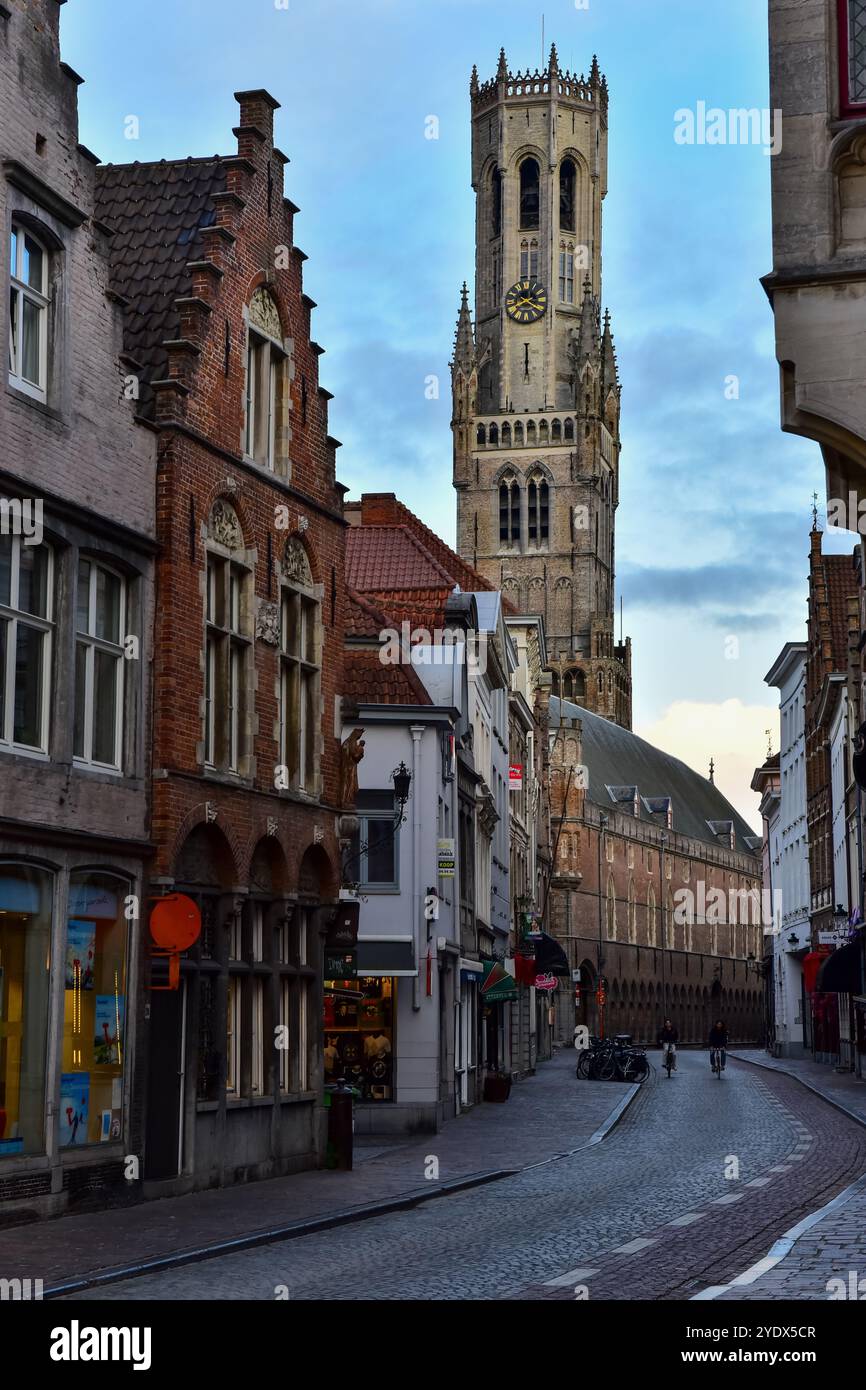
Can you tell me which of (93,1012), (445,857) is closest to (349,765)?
(93,1012)

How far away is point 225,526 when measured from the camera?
72.1ft

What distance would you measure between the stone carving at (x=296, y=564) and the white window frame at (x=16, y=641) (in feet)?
19.5

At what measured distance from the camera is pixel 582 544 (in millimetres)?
136250

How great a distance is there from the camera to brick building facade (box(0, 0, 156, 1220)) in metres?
17.3

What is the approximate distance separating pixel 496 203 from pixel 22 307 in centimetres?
13099

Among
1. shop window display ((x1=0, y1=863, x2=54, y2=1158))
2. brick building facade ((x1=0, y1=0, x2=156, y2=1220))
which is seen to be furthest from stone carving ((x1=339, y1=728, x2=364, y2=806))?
shop window display ((x1=0, y1=863, x2=54, y2=1158))

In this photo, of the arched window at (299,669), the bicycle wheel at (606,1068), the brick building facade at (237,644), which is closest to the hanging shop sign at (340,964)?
the brick building facade at (237,644)

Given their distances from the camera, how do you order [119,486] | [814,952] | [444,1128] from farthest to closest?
[814,952] → [444,1128] → [119,486]

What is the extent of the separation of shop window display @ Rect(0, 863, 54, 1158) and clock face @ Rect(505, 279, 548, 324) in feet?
417

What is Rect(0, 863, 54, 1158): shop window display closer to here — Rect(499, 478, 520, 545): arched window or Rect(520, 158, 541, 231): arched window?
Rect(499, 478, 520, 545): arched window

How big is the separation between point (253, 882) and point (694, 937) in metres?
116

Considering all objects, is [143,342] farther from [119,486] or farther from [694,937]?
[694,937]

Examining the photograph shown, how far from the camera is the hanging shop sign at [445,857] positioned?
3325cm
